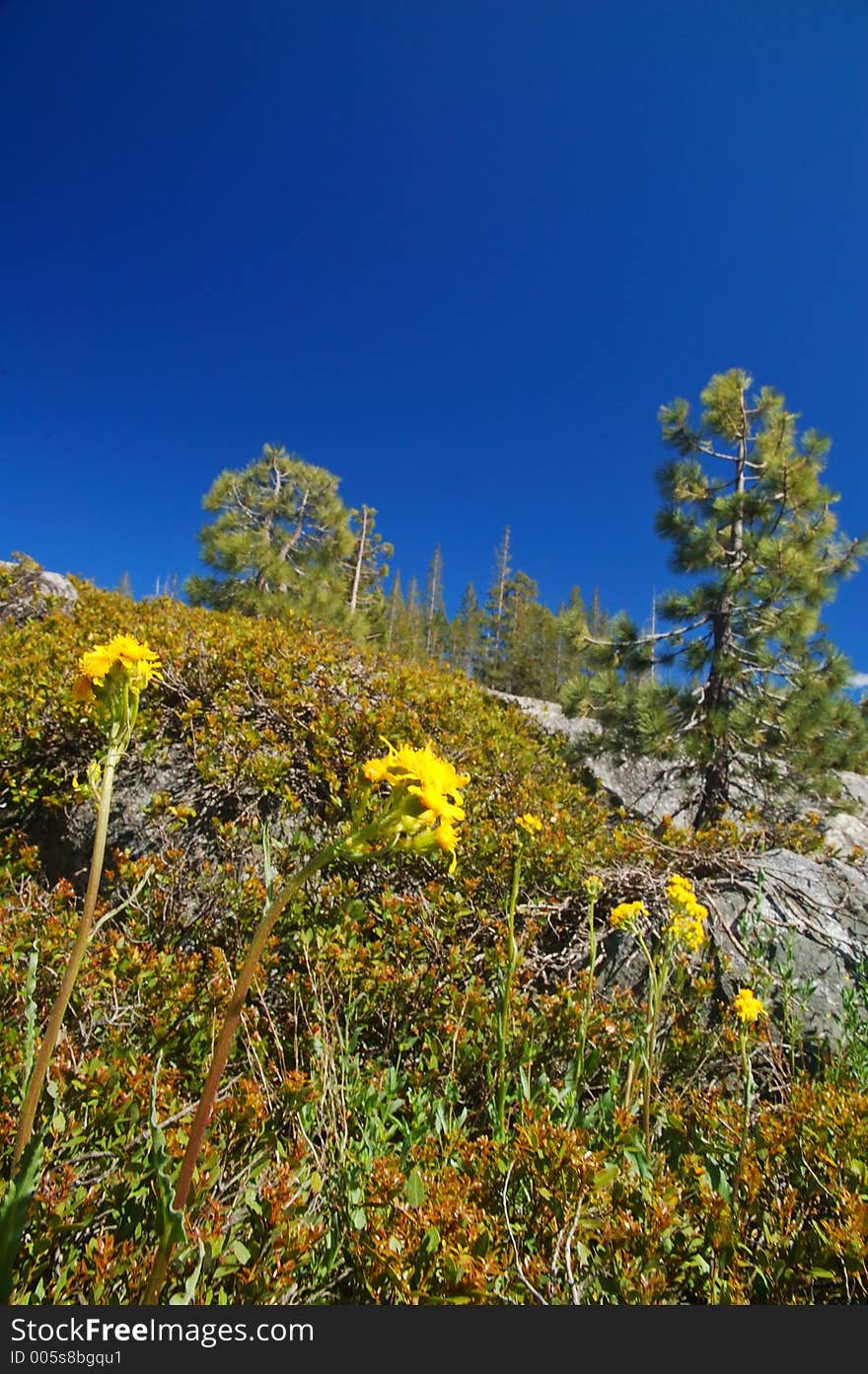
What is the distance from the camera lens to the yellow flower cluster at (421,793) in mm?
992

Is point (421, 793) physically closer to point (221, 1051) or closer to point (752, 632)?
point (221, 1051)

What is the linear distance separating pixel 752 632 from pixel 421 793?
6.46m

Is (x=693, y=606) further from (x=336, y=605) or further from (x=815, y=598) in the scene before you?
(x=336, y=605)

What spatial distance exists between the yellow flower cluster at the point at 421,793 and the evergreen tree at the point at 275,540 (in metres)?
13.1

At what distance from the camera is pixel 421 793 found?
3.20ft

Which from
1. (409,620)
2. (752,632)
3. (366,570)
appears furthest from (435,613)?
(752,632)

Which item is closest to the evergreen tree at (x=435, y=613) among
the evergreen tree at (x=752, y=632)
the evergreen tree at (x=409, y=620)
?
the evergreen tree at (x=409, y=620)

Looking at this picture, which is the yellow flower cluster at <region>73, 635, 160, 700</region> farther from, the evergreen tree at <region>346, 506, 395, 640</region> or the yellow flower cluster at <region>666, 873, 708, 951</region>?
the evergreen tree at <region>346, 506, 395, 640</region>

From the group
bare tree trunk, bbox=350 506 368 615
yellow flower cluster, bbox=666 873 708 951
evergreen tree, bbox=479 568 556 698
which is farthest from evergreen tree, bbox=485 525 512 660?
yellow flower cluster, bbox=666 873 708 951

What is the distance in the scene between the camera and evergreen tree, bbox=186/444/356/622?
558 inches

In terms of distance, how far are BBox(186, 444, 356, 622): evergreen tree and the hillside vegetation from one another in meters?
10.3

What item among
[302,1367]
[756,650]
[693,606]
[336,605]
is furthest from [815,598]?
[336,605]

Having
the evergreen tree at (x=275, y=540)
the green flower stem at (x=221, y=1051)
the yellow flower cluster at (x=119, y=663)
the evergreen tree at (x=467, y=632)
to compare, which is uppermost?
the evergreen tree at (x=467, y=632)

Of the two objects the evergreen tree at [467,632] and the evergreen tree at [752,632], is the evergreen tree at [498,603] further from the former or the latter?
the evergreen tree at [752,632]
